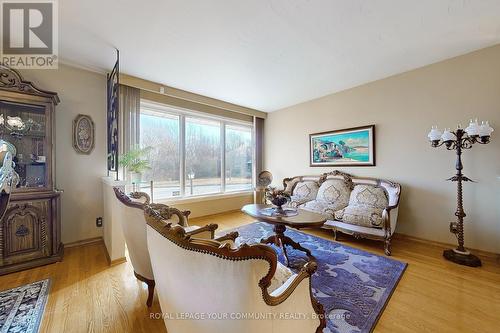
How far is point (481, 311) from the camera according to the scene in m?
1.61

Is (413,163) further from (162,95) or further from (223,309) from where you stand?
(162,95)

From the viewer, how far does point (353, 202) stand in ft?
11.1

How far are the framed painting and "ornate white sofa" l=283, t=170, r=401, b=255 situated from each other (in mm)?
309

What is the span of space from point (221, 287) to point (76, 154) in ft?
11.1

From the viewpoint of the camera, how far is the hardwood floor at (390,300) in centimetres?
149

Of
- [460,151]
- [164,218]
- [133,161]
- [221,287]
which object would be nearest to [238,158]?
[133,161]

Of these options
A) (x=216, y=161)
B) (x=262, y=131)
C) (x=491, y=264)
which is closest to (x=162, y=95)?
(x=216, y=161)

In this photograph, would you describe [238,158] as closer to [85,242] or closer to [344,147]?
[344,147]

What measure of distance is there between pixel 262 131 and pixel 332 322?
467 centimetres

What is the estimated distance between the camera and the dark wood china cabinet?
218 centimetres

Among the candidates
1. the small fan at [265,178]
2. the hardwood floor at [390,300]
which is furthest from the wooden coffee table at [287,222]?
the small fan at [265,178]

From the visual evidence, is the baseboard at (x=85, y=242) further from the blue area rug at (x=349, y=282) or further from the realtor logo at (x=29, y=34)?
the blue area rug at (x=349, y=282)

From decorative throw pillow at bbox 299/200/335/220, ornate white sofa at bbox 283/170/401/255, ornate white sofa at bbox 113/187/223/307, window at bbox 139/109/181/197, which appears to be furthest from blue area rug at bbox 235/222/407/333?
window at bbox 139/109/181/197

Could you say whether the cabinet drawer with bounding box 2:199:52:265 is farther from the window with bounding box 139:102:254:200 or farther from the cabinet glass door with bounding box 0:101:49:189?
the window with bounding box 139:102:254:200
